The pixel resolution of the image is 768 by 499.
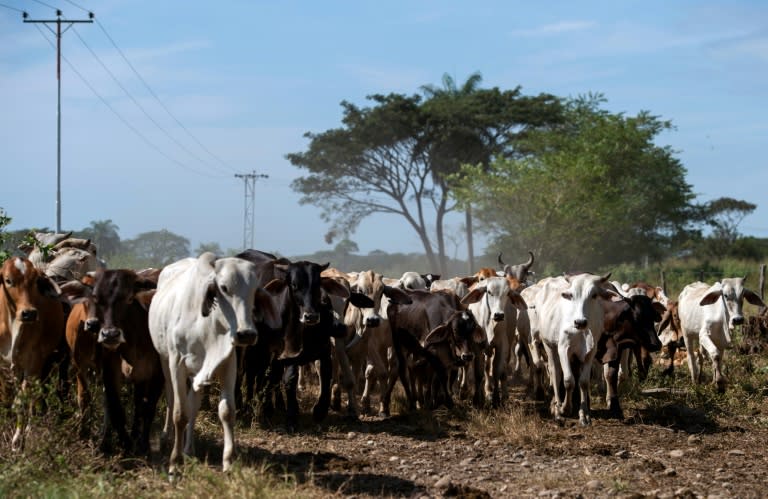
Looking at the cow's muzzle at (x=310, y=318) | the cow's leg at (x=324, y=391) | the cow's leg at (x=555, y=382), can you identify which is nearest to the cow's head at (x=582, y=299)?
the cow's leg at (x=555, y=382)

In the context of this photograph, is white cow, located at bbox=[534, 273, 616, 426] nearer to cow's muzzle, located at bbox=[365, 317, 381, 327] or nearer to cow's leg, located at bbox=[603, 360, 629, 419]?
cow's leg, located at bbox=[603, 360, 629, 419]

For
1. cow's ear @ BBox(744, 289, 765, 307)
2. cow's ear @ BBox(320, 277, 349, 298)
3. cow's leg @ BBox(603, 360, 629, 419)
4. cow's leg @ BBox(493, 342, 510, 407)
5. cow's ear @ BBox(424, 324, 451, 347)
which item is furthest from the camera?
cow's ear @ BBox(744, 289, 765, 307)

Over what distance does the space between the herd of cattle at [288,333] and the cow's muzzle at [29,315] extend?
0.04 ft

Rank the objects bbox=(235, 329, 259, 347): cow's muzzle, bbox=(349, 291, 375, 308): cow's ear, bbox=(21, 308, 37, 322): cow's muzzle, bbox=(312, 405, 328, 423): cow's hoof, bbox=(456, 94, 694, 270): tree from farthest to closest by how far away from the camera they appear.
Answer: bbox=(456, 94, 694, 270): tree → bbox=(349, 291, 375, 308): cow's ear → bbox=(312, 405, 328, 423): cow's hoof → bbox=(21, 308, 37, 322): cow's muzzle → bbox=(235, 329, 259, 347): cow's muzzle

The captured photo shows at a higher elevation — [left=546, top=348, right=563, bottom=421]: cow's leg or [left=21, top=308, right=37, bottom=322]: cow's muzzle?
[left=21, top=308, right=37, bottom=322]: cow's muzzle

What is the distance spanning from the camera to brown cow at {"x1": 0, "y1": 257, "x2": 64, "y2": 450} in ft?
27.4

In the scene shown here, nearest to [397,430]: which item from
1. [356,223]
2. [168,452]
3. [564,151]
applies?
[168,452]

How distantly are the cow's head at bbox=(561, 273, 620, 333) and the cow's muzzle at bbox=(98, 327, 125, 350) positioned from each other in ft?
15.6

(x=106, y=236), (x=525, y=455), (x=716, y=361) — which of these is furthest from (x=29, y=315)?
(x=106, y=236)

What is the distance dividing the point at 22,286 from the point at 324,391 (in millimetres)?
3424

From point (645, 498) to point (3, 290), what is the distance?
531 cm

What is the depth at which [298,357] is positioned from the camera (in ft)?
33.8

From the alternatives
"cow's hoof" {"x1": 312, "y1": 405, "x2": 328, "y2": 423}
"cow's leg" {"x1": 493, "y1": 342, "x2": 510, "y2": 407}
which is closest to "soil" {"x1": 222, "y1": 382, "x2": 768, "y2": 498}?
"cow's hoof" {"x1": 312, "y1": 405, "x2": 328, "y2": 423}

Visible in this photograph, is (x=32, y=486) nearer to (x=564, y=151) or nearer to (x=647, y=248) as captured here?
(x=564, y=151)
